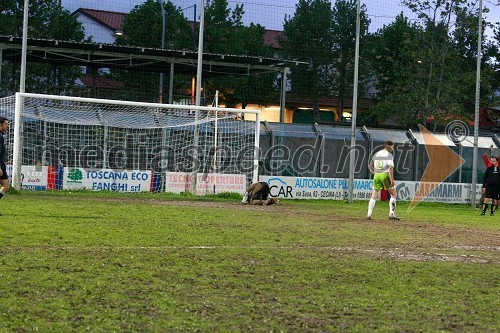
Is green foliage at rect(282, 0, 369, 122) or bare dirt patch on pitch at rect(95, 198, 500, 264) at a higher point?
green foliage at rect(282, 0, 369, 122)

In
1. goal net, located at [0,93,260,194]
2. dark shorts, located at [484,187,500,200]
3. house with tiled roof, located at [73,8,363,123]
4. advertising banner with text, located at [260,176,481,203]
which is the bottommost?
advertising banner with text, located at [260,176,481,203]

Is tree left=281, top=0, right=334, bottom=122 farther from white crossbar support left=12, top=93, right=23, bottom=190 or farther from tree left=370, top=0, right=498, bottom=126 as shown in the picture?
white crossbar support left=12, top=93, right=23, bottom=190

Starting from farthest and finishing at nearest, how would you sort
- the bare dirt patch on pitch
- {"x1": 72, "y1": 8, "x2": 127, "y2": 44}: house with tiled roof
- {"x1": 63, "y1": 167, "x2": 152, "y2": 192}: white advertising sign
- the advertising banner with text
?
{"x1": 72, "y1": 8, "x2": 127, "y2": 44}: house with tiled roof, the advertising banner with text, {"x1": 63, "y1": 167, "x2": 152, "y2": 192}: white advertising sign, the bare dirt patch on pitch

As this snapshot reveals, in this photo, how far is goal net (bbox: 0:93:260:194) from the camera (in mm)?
28922

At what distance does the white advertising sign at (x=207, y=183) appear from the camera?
3075 centimetres

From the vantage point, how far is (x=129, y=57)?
39344 millimetres

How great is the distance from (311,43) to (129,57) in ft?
50.3

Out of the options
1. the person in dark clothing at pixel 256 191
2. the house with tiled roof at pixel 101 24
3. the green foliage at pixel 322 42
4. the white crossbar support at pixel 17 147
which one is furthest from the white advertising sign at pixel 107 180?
Answer: the house with tiled roof at pixel 101 24

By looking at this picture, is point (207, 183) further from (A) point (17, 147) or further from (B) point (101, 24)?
(B) point (101, 24)

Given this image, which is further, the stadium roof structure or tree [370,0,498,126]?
tree [370,0,498,126]

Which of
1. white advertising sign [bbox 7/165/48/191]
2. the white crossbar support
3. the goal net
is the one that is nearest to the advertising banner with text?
the goal net

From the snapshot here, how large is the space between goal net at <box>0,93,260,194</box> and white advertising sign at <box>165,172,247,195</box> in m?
0.03

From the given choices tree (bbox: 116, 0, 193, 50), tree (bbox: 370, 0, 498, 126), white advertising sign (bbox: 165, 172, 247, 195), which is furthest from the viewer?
tree (bbox: 116, 0, 193, 50)

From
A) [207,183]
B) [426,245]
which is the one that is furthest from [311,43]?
[426,245]
